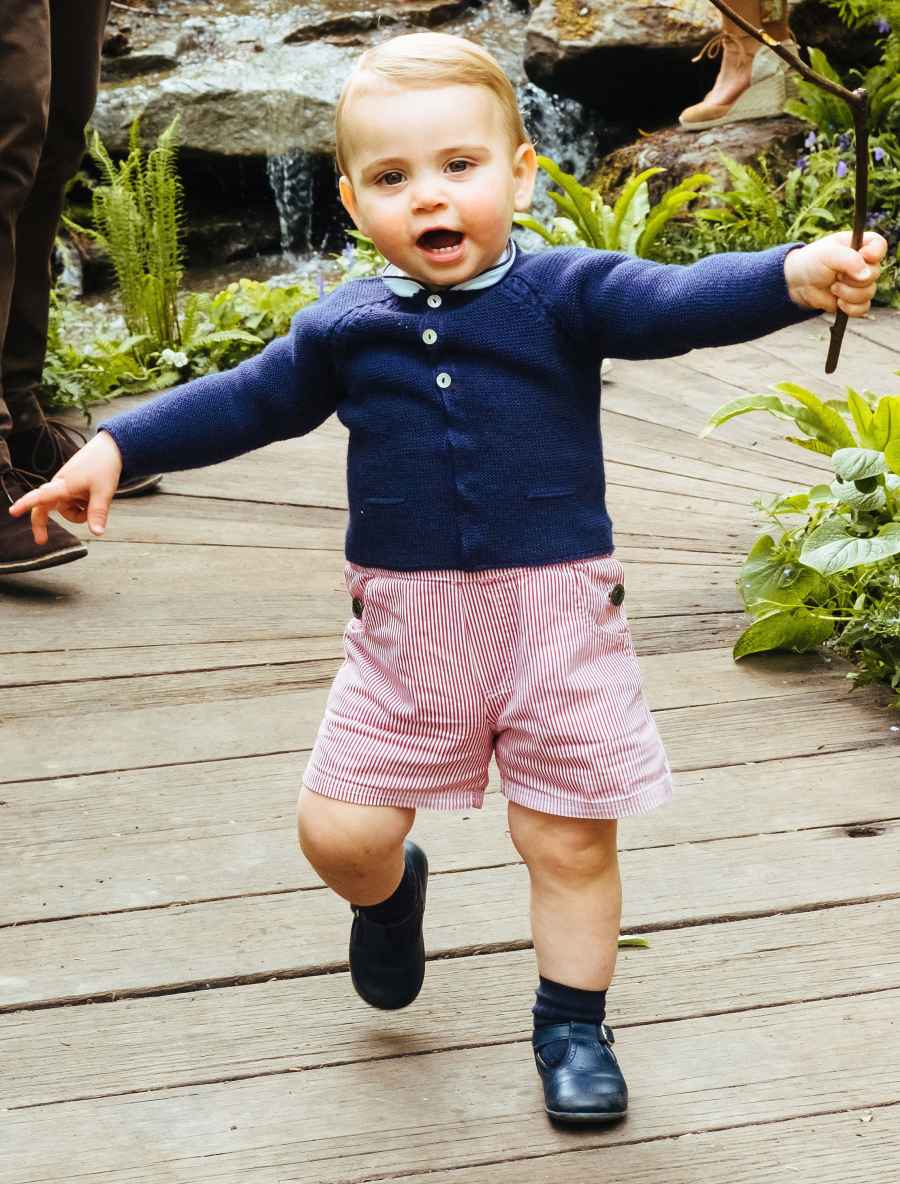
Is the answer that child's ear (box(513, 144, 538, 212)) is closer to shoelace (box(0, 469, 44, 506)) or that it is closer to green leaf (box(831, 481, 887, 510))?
green leaf (box(831, 481, 887, 510))

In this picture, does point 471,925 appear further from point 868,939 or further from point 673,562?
point 673,562

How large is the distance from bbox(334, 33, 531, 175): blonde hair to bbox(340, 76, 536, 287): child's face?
1cm

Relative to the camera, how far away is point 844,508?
2783mm

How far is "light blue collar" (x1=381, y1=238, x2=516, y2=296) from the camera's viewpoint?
169 cm

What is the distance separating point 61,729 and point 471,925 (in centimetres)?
93

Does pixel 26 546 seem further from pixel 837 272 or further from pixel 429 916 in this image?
pixel 837 272

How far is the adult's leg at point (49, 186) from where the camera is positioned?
3312mm

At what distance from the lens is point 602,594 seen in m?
1.72

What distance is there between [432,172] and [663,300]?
288mm

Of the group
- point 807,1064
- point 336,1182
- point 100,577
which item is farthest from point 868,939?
point 100,577

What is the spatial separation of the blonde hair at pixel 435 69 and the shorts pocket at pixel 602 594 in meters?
0.48

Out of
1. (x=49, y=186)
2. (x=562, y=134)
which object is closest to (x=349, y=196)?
(x=49, y=186)

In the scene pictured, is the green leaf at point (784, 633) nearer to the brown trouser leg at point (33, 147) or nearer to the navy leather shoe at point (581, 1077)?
the navy leather shoe at point (581, 1077)

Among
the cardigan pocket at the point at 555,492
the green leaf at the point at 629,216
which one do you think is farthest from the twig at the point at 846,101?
the green leaf at the point at 629,216
